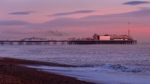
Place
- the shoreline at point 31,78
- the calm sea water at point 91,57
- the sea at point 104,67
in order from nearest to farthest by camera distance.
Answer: the shoreline at point 31,78 → the sea at point 104,67 → the calm sea water at point 91,57

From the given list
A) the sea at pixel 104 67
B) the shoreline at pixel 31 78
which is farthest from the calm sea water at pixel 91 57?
the shoreline at pixel 31 78

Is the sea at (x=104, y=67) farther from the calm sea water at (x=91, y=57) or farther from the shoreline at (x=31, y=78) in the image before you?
the shoreline at (x=31, y=78)

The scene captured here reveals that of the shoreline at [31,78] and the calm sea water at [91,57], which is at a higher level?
the shoreline at [31,78]

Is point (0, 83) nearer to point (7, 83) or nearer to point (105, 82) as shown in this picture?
point (7, 83)

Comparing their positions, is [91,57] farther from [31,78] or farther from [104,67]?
[31,78]

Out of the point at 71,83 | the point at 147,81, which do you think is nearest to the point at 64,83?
the point at 71,83

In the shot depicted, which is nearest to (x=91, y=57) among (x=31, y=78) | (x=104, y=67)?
(x=104, y=67)

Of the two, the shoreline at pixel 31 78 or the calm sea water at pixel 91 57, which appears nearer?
the shoreline at pixel 31 78

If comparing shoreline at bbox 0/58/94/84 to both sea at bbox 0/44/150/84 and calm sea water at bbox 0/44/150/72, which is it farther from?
calm sea water at bbox 0/44/150/72

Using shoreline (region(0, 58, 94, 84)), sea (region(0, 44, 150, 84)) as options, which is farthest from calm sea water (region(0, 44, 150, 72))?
shoreline (region(0, 58, 94, 84))

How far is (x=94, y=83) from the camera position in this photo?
23.2 meters

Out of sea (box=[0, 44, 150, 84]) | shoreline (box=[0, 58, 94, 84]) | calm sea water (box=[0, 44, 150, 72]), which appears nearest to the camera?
shoreline (box=[0, 58, 94, 84])

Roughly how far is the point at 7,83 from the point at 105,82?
773cm

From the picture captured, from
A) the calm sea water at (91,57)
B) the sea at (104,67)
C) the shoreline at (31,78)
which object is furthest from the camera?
the calm sea water at (91,57)
